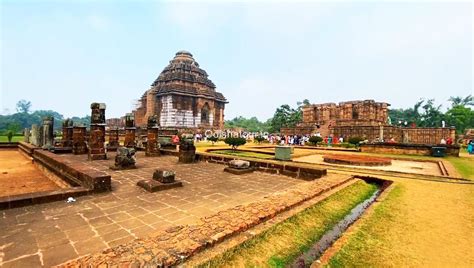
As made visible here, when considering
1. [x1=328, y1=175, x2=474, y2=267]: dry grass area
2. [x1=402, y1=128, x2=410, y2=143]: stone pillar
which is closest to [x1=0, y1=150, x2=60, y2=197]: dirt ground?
[x1=328, y1=175, x2=474, y2=267]: dry grass area

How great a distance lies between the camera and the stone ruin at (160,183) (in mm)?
4839

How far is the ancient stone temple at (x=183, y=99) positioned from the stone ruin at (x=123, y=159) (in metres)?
25.9

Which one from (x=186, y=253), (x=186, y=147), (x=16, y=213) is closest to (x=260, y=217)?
(x=186, y=253)

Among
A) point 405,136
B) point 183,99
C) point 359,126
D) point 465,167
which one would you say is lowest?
point 465,167

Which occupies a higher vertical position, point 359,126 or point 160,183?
point 359,126

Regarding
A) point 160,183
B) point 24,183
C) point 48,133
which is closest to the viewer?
point 160,183

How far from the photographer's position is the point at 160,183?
5023mm

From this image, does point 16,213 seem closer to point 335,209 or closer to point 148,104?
point 335,209

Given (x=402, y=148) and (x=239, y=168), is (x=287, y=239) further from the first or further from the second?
(x=402, y=148)

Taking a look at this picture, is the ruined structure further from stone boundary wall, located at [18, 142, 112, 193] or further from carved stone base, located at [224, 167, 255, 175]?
stone boundary wall, located at [18, 142, 112, 193]

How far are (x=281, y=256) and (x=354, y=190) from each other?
3.92 metres

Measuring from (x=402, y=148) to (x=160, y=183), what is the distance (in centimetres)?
1882

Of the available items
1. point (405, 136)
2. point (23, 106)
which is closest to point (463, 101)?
point (405, 136)

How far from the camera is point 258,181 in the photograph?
612 cm
